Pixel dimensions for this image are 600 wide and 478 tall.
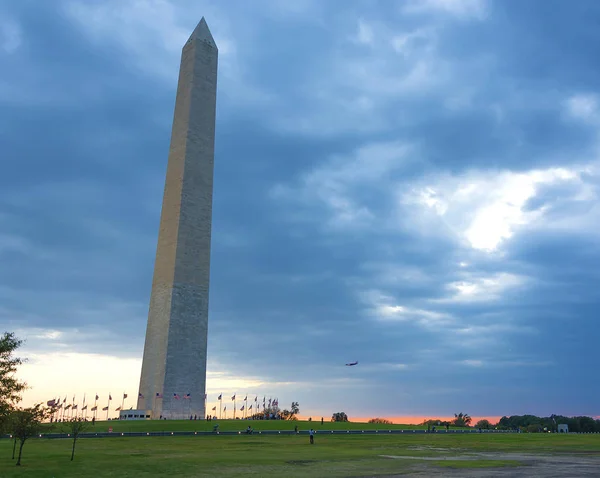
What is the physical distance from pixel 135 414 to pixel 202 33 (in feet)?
189

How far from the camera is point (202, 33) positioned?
87.2m

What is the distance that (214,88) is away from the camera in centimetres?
8662

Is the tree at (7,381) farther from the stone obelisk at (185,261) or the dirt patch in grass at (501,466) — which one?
the stone obelisk at (185,261)

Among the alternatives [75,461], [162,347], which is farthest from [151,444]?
[162,347]

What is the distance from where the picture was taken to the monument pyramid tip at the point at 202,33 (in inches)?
3408

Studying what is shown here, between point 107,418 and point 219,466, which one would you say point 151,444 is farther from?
point 107,418

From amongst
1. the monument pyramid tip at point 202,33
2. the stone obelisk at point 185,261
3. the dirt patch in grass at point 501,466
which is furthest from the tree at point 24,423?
the monument pyramid tip at point 202,33

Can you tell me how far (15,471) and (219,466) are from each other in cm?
982

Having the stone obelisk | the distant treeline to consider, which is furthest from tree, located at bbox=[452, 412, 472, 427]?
the stone obelisk

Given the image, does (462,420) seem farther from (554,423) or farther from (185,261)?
(185,261)

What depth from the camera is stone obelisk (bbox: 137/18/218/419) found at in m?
75.9

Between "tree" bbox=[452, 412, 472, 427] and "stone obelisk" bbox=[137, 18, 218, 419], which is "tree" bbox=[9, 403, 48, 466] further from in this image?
"tree" bbox=[452, 412, 472, 427]

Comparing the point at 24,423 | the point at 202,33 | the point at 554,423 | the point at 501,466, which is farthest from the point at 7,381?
the point at 554,423

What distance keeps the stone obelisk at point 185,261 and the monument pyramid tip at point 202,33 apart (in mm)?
205
